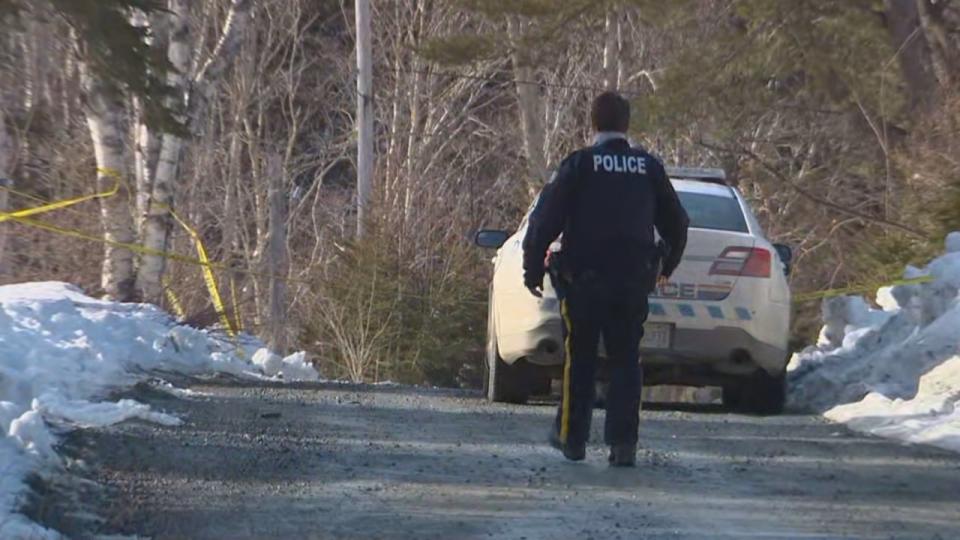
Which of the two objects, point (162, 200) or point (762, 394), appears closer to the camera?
point (762, 394)

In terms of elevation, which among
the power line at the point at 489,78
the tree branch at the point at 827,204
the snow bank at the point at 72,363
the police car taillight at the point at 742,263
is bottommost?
the snow bank at the point at 72,363

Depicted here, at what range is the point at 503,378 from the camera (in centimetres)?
1191

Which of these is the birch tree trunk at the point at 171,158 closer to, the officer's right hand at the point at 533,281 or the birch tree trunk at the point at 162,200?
the birch tree trunk at the point at 162,200

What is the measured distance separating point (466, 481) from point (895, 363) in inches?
209

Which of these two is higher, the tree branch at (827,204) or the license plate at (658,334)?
the tree branch at (827,204)

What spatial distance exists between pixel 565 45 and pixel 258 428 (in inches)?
646

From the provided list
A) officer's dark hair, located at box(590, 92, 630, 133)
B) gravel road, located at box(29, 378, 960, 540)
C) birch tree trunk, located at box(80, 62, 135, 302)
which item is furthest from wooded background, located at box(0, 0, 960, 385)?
officer's dark hair, located at box(590, 92, 630, 133)

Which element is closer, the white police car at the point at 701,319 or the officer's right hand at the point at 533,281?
the officer's right hand at the point at 533,281

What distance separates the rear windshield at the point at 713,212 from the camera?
460 inches

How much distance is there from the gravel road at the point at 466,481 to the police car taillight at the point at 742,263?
3.08ft

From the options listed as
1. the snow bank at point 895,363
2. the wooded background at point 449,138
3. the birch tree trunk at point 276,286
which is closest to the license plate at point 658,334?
the snow bank at point 895,363

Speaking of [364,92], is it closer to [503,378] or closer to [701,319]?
[503,378]

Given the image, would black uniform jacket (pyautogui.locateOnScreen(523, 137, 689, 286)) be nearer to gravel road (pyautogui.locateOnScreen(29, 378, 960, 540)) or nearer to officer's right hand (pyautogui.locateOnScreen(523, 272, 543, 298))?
officer's right hand (pyautogui.locateOnScreen(523, 272, 543, 298))

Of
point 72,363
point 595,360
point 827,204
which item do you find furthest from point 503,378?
point 827,204
